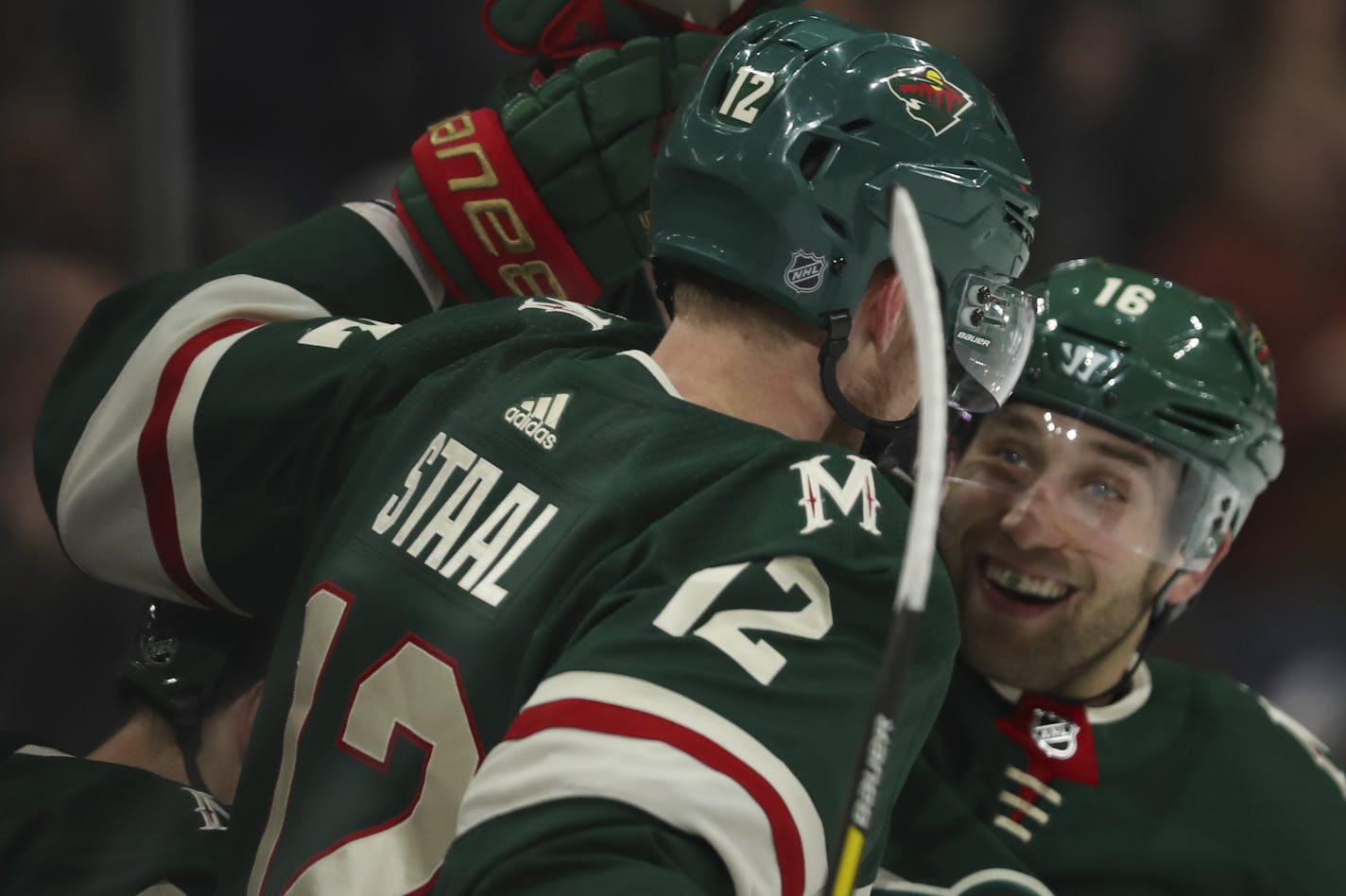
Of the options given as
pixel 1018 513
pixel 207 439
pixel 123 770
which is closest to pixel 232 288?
pixel 207 439

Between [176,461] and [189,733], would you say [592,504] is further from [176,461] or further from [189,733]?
A: [189,733]

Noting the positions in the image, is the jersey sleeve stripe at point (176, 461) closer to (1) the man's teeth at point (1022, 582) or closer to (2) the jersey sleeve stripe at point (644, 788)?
(2) the jersey sleeve stripe at point (644, 788)

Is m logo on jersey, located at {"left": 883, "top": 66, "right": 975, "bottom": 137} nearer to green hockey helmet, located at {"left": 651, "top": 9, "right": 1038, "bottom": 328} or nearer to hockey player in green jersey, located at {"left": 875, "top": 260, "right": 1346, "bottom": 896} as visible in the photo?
green hockey helmet, located at {"left": 651, "top": 9, "right": 1038, "bottom": 328}

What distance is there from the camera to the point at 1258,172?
11.0 ft

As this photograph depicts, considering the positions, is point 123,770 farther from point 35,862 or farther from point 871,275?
point 871,275

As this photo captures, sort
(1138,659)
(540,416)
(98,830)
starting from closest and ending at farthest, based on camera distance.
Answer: (540,416), (98,830), (1138,659)

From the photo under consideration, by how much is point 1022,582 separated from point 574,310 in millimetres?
804

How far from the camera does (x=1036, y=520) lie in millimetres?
1927

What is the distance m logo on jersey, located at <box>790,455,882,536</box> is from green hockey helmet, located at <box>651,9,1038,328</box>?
0.62 feet

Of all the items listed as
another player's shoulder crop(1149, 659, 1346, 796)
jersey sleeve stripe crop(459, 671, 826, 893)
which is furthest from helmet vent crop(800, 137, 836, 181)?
another player's shoulder crop(1149, 659, 1346, 796)

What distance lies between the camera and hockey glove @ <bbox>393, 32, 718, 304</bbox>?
1605 mm

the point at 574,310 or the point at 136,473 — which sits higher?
the point at 574,310

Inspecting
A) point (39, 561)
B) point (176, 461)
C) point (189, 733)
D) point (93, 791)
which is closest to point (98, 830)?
point (93, 791)

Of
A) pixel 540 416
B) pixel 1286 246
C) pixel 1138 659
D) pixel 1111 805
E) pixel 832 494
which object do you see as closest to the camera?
pixel 832 494
